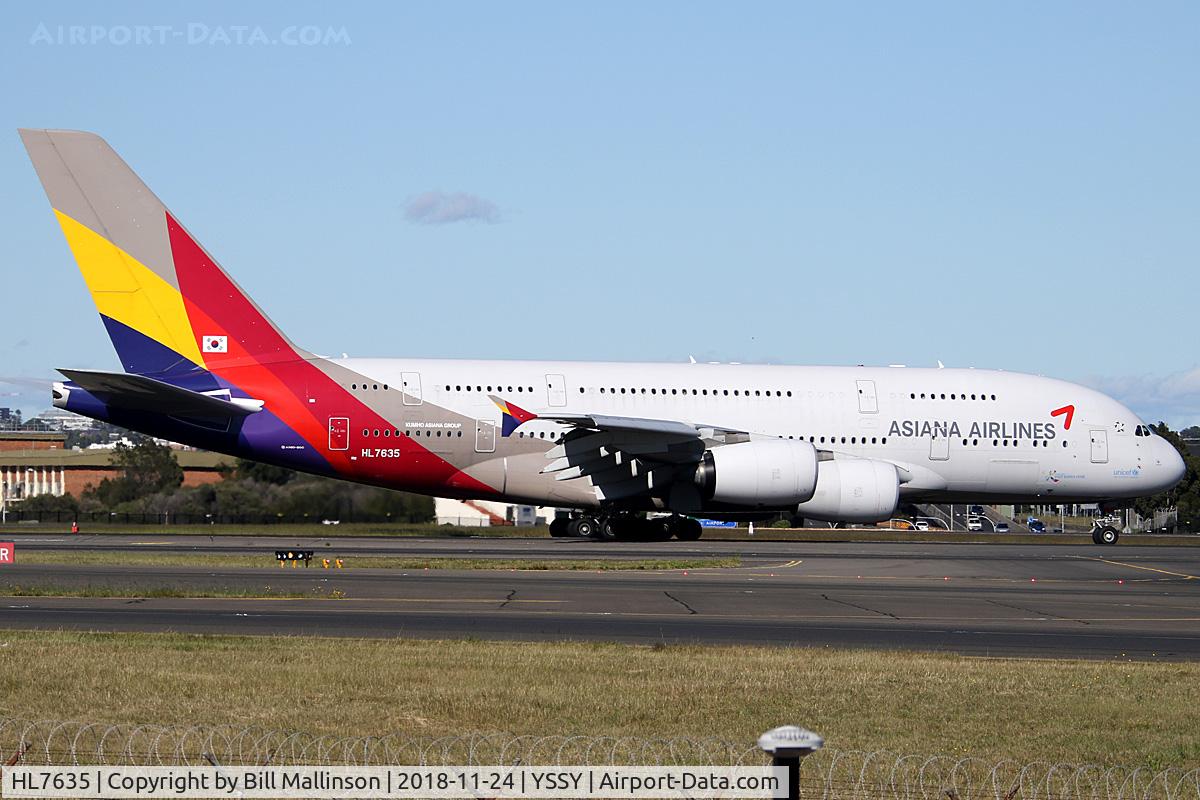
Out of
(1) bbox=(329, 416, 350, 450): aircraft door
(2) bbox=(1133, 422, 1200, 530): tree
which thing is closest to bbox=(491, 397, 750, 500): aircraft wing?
(1) bbox=(329, 416, 350, 450): aircraft door

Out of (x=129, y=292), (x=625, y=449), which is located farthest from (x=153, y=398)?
(x=625, y=449)

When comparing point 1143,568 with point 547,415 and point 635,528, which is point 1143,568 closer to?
point 635,528

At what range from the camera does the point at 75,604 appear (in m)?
19.1

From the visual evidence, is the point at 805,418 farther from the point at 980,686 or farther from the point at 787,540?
the point at 980,686

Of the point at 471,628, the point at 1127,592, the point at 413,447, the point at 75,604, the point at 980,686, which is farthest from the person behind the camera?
the point at 413,447

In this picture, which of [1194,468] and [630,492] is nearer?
[630,492]

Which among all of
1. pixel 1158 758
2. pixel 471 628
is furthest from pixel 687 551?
pixel 1158 758

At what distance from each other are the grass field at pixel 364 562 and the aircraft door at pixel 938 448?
41.8 feet

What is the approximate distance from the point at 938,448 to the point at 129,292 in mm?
22631

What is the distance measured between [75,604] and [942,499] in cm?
2851

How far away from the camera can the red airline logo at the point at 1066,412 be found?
4191cm

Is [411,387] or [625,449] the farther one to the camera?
[411,387]

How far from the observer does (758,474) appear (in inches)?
1471

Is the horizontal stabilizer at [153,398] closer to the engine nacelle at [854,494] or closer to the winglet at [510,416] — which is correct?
the winglet at [510,416]
